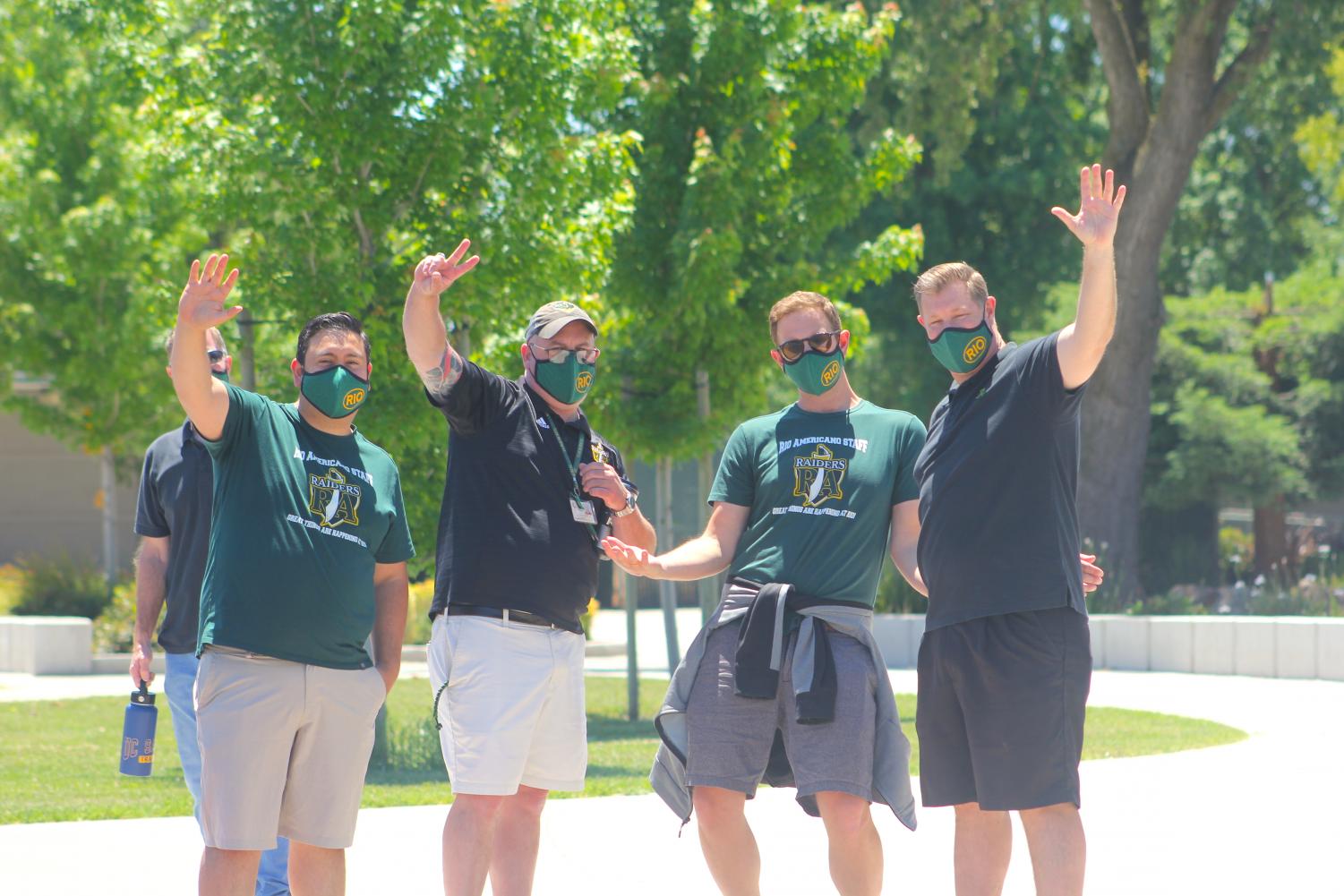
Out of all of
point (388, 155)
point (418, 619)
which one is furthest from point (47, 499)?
point (388, 155)

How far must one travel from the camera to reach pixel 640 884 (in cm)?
616

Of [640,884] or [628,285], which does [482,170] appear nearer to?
[628,285]

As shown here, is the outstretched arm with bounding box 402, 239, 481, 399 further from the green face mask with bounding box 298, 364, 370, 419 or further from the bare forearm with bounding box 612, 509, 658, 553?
the bare forearm with bounding box 612, 509, 658, 553

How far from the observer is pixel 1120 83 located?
1972cm

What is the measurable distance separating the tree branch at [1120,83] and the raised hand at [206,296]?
678 inches

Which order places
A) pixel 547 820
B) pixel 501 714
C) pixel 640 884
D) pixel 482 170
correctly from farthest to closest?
pixel 482 170, pixel 547 820, pixel 640 884, pixel 501 714

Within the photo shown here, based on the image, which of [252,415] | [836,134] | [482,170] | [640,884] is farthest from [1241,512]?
[252,415]

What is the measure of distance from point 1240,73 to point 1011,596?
16.8 metres

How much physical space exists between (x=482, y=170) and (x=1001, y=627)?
6.58 meters

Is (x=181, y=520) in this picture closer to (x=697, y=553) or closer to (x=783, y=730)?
(x=697, y=553)

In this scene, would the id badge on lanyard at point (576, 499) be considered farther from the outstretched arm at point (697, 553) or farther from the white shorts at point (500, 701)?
the white shorts at point (500, 701)

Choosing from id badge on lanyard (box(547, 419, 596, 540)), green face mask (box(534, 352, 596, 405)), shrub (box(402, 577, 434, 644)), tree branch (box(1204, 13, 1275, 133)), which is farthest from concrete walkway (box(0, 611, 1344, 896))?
tree branch (box(1204, 13, 1275, 133))

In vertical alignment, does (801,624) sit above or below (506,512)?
below

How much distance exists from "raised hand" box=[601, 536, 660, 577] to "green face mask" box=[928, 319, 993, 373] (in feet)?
3.48
